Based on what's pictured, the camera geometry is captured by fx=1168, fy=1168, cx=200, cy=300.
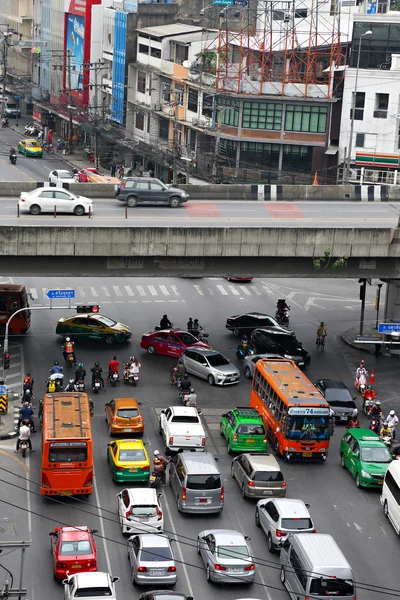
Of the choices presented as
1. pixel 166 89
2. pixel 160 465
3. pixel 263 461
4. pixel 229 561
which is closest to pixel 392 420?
pixel 263 461

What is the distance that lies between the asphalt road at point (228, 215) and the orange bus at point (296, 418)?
1209cm

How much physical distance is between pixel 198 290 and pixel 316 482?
28338 millimetres

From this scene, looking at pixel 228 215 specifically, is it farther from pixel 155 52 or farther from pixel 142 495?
pixel 155 52

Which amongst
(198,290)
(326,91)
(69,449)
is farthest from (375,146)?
(69,449)

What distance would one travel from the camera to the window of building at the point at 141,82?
361ft

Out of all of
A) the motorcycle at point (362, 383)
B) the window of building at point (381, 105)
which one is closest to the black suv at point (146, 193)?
the motorcycle at point (362, 383)

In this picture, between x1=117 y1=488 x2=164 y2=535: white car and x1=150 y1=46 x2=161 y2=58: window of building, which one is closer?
x1=117 y1=488 x2=164 y2=535: white car

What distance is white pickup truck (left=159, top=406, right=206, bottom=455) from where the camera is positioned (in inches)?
1732

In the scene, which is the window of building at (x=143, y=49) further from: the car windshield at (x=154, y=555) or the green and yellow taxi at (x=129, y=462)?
the car windshield at (x=154, y=555)

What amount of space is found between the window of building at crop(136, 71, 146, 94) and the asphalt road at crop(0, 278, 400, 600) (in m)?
43.5

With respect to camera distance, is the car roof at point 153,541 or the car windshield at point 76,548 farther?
the car roof at point 153,541

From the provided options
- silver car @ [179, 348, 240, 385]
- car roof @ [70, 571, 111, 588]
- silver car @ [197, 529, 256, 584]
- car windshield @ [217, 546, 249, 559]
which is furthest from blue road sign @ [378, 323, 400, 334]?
car roof @ [70, 571, 111, 588]

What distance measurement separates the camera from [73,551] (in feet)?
112

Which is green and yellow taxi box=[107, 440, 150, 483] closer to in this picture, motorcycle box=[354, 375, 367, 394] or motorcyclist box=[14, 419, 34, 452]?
motorcyclist box=[14, 419, 34, 452]
